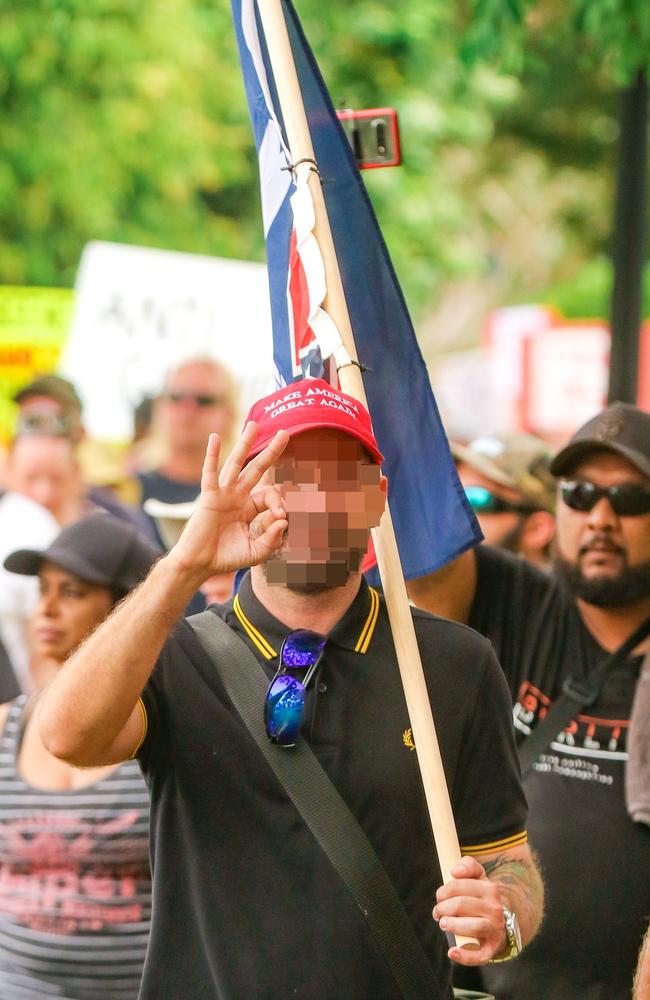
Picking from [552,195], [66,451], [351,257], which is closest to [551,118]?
[552,195]

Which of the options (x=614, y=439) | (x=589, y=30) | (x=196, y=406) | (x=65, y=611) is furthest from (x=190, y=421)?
(x=614, y=439)

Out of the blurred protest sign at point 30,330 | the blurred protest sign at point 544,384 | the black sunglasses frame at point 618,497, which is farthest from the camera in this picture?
the blurred protest sign at point 544,384

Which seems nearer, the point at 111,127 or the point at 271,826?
the point at 271,826

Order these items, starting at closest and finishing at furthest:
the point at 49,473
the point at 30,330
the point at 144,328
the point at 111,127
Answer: the point at 49,473 → the point at 144,328 → the point at 30,330 → the point at 111,127

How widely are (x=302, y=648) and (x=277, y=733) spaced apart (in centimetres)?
20

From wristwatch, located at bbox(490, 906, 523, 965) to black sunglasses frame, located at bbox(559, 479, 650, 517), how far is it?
178 cm

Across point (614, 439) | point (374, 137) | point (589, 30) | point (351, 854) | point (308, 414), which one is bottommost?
point (351, 854)

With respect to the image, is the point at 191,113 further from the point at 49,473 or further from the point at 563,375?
the point at 49,473

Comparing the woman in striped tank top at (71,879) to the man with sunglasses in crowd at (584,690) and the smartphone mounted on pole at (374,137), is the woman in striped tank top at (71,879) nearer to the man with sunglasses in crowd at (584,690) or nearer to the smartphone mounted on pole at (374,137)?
the man with sunglasses in crowd at (584,690)

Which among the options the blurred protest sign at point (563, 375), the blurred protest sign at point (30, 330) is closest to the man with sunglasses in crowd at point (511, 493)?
the blurred protest sign at point (30, 330)

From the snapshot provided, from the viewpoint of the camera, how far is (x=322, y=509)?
2.97 m

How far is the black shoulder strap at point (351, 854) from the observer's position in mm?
2930

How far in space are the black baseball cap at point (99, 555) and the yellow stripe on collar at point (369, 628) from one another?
1443mm

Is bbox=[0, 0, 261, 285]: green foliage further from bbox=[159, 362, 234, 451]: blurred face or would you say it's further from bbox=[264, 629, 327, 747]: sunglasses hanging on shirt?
bbox=[264, 629, 327, 747]: sunglasses hanging on shirt
